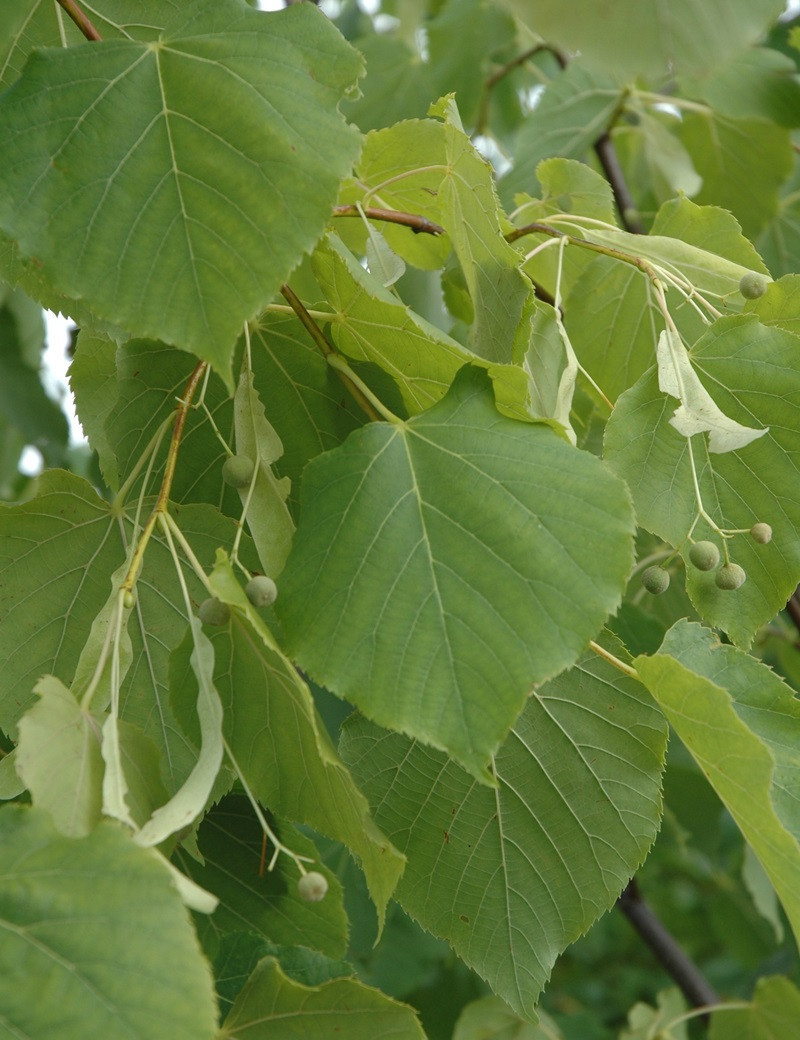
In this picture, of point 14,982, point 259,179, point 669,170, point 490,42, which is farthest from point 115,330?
point 490,42

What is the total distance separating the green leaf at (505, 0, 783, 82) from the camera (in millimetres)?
493

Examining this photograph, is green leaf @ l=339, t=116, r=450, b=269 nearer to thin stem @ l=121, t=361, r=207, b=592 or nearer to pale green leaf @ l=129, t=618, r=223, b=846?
thin stem @ l=121, t=361, r=207, b=592

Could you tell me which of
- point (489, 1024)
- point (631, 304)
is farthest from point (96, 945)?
point (489, 1024)

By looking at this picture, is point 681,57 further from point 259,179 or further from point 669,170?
point 669,170

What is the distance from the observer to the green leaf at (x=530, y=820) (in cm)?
105

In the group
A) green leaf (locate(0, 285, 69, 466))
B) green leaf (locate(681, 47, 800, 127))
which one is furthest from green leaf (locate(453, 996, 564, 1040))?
green leaf (locate(681, 47, 800, 127))

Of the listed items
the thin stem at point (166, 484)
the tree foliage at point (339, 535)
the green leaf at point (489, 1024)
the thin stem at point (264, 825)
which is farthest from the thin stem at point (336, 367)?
the green leaf at point (489, 1024)

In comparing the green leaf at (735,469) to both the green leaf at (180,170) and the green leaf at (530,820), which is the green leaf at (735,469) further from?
the green leaf at (180,170)

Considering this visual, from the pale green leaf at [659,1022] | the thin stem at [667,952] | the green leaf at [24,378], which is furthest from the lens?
the green leaf at [24,378]

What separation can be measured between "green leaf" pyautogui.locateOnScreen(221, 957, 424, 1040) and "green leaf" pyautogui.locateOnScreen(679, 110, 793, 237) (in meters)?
1.88

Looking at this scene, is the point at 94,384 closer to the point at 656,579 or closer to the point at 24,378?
the point at 656,579

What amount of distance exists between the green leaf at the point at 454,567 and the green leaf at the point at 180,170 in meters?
0.18

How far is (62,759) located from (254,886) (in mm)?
473

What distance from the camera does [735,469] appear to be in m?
1.12
